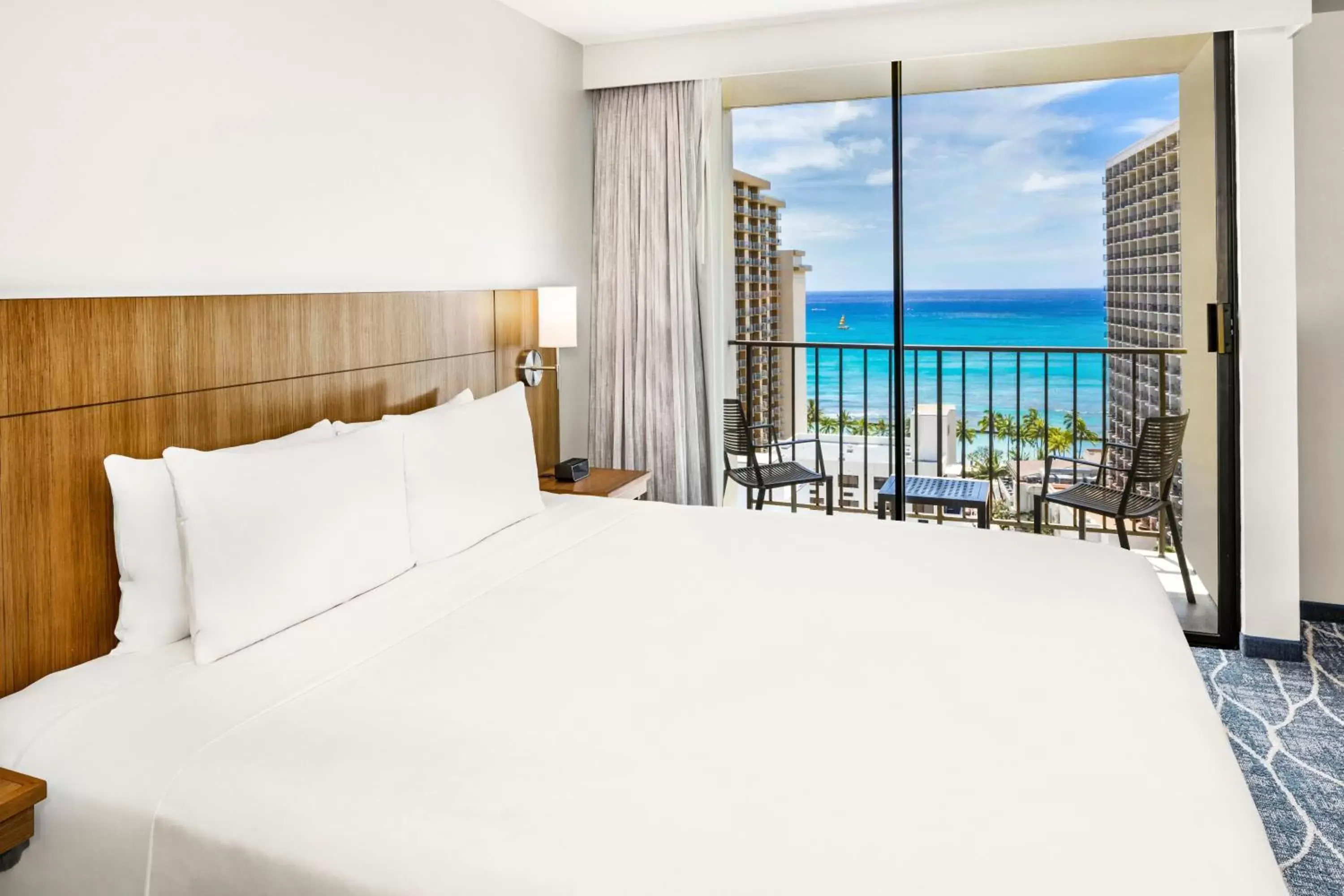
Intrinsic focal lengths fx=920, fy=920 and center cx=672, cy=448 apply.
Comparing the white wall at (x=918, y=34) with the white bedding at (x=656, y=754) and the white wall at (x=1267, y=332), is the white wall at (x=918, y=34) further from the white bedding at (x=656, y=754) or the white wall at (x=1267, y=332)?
the white bedding at (x=656, y=754)

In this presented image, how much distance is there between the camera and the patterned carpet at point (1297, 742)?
7.32ft

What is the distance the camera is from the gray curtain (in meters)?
4.21

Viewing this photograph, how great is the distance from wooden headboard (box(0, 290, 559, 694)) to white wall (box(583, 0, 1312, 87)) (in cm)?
197

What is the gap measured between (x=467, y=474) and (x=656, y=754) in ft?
4.64

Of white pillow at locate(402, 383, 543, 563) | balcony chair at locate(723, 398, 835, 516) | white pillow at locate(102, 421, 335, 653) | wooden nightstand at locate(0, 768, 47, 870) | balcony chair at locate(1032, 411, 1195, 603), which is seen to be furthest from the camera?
balcony chair at locate(723, 398, 835, 516)

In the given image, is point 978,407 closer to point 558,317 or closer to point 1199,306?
point 1199,306

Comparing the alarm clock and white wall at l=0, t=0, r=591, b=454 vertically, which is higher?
white wall at l=0, t=0, r=591, b=454

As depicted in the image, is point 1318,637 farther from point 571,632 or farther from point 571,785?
point 571,785

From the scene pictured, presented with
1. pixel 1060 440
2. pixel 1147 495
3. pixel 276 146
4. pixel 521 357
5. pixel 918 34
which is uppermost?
pixel 918 34

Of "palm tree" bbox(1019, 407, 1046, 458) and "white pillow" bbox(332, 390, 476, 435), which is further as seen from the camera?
"palm tree" bbox(1019, 407, 1046, 458)

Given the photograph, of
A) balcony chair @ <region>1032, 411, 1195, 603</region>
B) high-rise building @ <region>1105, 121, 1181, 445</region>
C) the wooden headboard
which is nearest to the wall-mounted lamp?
the wooden headboard

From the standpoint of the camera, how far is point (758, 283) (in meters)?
6.32

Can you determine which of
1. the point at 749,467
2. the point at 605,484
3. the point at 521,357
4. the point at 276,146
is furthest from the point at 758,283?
the point at 276,146

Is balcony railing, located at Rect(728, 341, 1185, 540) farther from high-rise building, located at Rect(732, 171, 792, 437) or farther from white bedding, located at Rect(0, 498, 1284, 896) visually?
white bedding, located at Rect(0, 498, 1284, 896)
